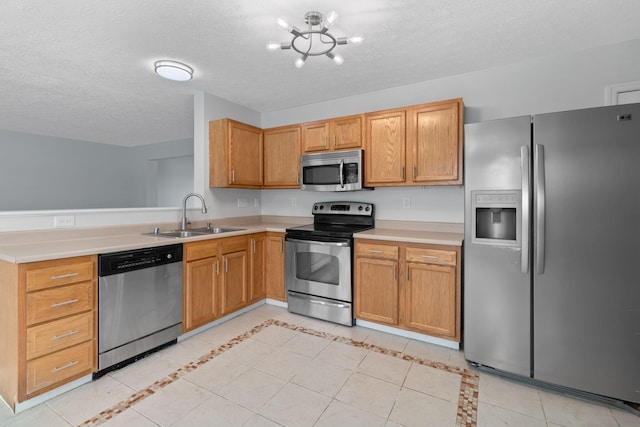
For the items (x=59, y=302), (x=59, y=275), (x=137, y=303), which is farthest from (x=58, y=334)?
(x=137, y=303)

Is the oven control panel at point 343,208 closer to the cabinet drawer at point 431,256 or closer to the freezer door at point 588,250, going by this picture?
the cabinet drawer at point 431,256

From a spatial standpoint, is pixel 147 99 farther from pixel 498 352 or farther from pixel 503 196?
pixel 498 352

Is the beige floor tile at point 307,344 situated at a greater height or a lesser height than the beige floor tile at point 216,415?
greater

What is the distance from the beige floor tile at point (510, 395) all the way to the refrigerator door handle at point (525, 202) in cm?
77

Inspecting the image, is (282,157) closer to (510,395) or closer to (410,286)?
(410,286)

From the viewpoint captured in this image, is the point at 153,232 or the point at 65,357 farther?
the point at 153,232

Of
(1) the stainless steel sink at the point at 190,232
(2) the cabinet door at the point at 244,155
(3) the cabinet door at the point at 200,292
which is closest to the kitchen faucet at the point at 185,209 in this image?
(1) the stainless steel sink at the point at 190,232

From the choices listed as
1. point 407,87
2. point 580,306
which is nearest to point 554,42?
point 407,87

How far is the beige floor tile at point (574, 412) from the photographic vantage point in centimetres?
165

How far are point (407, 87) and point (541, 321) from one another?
2.46m

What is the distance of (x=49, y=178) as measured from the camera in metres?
5.89

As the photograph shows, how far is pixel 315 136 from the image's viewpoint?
11.3 ft

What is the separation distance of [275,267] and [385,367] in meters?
1.65

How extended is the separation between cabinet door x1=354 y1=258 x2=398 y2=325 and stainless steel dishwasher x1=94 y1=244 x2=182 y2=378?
162 cm
